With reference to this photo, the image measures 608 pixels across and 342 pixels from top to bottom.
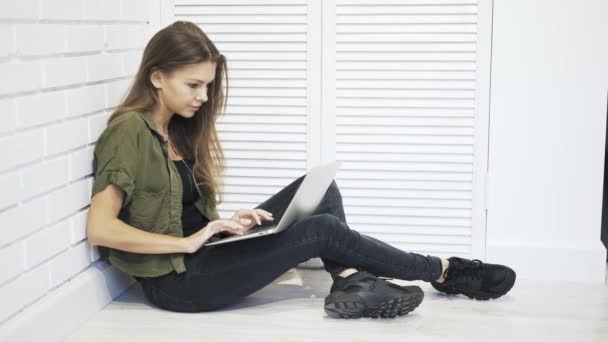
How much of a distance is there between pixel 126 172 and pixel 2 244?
410mm

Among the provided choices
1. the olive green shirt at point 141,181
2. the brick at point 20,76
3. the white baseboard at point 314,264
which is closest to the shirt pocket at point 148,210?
the olive green shirt at point 141,181

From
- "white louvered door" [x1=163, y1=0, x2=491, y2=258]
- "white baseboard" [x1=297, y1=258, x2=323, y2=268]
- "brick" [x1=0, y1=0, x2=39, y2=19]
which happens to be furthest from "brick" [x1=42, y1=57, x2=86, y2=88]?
"white baseboard" [x1=297, y1=258, x2=323, y2=268]

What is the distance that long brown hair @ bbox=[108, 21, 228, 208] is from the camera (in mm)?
2305

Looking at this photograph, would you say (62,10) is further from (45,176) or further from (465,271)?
(465,271)

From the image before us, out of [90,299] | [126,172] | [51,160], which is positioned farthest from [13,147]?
[90,299]

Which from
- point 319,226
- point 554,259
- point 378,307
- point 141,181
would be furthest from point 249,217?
point 554,259

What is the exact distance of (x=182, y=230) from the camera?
2.45 metres

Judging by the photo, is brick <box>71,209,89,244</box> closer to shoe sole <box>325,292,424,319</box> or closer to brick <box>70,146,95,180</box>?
brick <box>70,146,95,180</box>

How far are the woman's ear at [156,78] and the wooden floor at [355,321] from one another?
23.3 inches

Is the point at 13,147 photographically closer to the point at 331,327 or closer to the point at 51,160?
the point at 51,160

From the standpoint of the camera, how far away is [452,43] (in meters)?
2.71

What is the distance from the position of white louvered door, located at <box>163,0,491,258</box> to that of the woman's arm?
61 cm

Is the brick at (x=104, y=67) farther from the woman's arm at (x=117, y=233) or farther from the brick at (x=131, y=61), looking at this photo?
the woman's arm at (x=117, y=233)

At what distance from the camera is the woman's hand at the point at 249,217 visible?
2.29m
